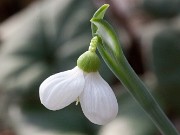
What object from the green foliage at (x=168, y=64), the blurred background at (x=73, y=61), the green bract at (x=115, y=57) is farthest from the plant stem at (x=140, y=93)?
the green foliage at (x=168, y=64)

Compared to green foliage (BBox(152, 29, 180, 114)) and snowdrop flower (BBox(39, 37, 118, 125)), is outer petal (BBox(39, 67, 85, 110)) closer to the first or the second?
snowdrop flower (BBox(39, 37, 118, 125))

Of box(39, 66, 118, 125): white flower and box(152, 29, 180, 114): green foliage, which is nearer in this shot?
box(39, 66, 118, 125): white flower

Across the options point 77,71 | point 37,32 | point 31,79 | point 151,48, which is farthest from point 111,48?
point 37,32

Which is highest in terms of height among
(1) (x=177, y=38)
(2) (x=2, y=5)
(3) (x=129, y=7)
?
(2) (x=2, y=5)

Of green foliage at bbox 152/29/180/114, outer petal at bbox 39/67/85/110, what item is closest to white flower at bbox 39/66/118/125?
outer petal at bbox 39/67/85/110

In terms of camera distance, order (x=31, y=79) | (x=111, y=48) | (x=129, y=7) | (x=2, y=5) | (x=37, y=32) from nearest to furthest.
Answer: (x=111, y=48) < (x=31, y=79) < (x=37, y=32) < (x=129, y=7) < (x=2, y=5)

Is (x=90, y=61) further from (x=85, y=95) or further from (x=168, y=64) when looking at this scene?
(x=168, y=64)

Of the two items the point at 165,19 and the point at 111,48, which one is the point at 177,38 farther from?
the point at 111,48

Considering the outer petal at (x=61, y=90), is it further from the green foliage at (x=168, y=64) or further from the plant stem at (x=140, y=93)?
the green foliage at (x=168, y=64)
